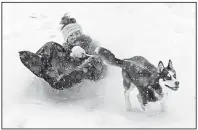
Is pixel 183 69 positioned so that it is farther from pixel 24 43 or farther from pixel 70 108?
pixel 24 43

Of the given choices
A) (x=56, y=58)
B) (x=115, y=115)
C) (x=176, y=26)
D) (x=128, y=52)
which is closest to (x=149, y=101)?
(x=115, y=115)

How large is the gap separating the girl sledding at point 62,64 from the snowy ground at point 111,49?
32 cm

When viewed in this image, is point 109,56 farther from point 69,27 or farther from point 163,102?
point 69,27

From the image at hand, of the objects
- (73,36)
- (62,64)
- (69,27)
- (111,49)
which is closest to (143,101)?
(62,64)

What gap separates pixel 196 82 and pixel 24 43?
11.6 ft

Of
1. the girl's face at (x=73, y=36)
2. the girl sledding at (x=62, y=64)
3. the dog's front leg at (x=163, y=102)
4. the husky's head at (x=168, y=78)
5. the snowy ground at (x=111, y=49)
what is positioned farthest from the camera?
the girl's face at (x=73, y=36)

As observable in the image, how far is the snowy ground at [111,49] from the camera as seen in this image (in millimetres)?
5062

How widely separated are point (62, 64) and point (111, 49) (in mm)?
1820

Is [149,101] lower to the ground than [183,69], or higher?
lower

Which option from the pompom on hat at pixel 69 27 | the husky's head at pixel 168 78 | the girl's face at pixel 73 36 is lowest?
the husky's head at pixel 168 78

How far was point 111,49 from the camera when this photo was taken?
23.5 feet

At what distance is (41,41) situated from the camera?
7.56m

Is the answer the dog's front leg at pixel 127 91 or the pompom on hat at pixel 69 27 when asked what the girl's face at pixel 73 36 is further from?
the dog's front leg at pixel 127 91

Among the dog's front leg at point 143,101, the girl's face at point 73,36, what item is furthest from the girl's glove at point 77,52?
the dog's front leg at point 143,101
